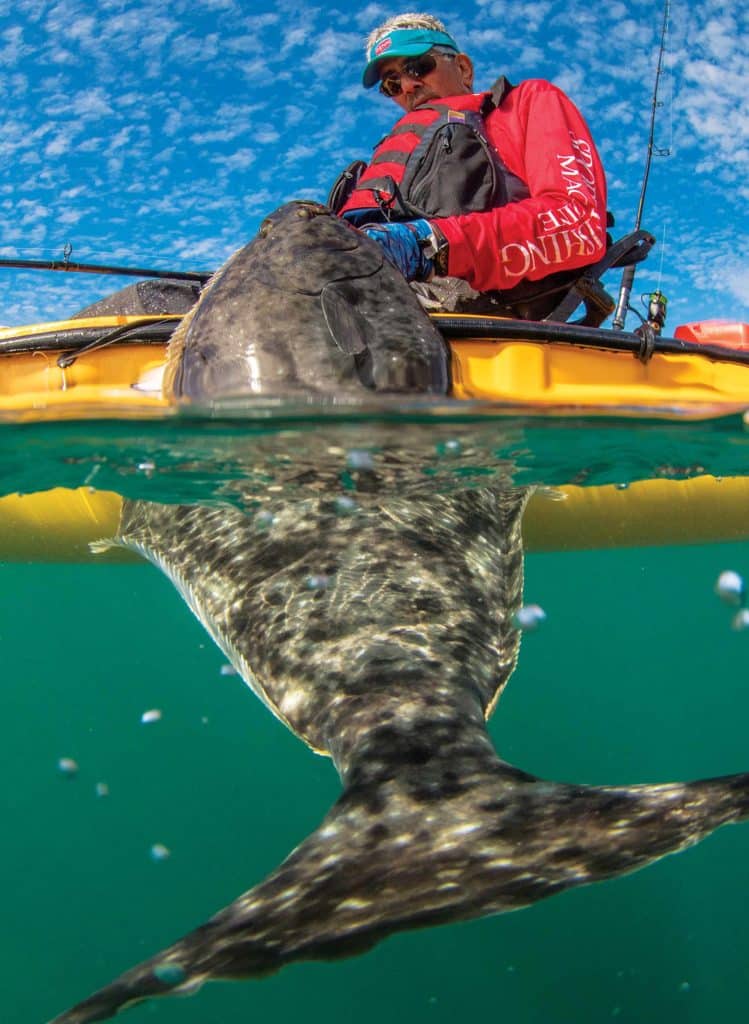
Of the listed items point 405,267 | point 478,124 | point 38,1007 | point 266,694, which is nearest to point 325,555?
point 266,694

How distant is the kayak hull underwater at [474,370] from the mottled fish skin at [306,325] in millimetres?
385

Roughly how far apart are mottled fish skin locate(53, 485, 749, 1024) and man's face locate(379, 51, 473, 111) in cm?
358

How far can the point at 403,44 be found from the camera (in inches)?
225

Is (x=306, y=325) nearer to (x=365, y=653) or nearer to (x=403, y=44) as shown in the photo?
(x=365, y=653)

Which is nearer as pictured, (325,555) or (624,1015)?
(325,555)

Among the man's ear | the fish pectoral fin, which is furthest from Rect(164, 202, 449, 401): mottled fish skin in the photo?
the man's ear

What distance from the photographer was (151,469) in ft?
15.9

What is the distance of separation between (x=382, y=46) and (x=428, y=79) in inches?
15.9

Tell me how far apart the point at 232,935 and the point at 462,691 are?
1.20 meters

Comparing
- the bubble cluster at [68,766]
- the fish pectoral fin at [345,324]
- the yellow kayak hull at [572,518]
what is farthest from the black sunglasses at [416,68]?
the bubble cluster at [68,766]

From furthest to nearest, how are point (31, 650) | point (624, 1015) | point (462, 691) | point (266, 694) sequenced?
point (31, 650)
point (624, 1015)
point (266, 694)
point (462, 691)

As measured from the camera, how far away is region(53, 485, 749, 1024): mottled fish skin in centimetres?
165

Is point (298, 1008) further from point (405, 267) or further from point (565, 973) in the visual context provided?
point (405, 267)

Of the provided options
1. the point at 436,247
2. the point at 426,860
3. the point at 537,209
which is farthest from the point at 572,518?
the point at 426,860
